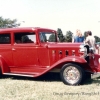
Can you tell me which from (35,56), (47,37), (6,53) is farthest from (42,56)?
(6,53)

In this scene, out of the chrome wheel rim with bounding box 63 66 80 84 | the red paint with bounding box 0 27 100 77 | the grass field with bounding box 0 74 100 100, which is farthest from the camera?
the red paint with bounding box 0 27 100 77

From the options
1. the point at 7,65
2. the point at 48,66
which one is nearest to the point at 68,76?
the point at 48,66

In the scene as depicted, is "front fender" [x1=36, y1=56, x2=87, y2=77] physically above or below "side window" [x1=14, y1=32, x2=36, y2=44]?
below

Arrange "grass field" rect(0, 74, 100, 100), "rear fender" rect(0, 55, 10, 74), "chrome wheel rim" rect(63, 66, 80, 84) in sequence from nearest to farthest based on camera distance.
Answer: "grass field" rect(0, 74, 100, 100) → "chrome wheel rim" rect(63, 66, 80, 84) → "rear fender" rect(0, 55, 10, 74)

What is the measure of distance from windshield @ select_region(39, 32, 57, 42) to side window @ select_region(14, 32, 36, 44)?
25 cm

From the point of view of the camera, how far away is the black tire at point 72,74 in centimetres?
592

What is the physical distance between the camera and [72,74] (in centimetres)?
602

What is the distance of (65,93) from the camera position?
5.14 metres

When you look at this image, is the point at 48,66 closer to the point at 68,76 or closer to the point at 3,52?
the point at 68,76

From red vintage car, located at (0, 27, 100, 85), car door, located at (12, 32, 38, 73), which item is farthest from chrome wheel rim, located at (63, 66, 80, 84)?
car door, located at (12, 32, 38, 73)

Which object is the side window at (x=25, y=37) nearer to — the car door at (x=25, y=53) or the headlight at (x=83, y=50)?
the car door at (x=25, y=53)

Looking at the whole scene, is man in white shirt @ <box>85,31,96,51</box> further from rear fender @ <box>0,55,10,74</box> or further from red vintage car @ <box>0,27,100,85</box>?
rear fender @ <box>0,55,10,74</box>

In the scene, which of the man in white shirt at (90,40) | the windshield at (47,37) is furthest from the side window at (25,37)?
the man in white shirt at (90,40)

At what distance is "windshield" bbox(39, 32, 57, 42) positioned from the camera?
6874 millimetres
